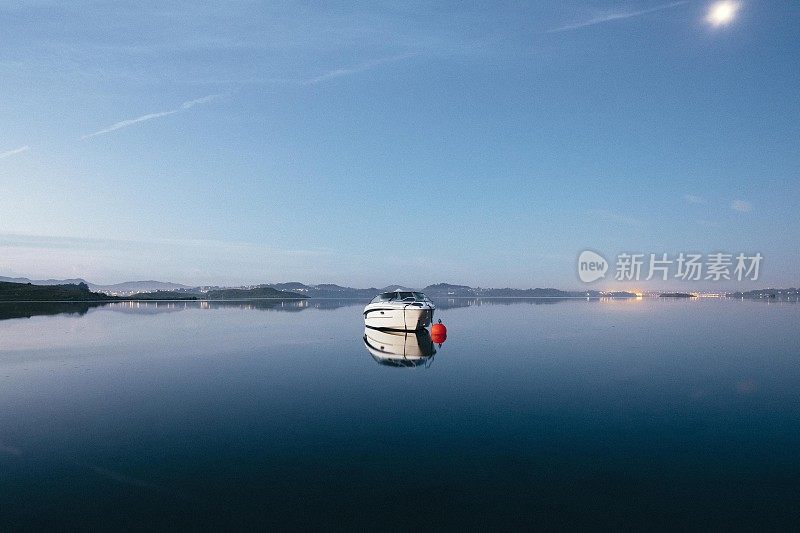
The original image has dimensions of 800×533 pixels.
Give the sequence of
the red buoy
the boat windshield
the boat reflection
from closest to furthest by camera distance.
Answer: the boat reflection
the red buoy
the boat windshield

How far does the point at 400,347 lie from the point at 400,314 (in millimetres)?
8085

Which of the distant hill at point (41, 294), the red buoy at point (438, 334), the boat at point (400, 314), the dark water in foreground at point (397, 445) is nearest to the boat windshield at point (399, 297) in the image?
the boat at point (400, 314)

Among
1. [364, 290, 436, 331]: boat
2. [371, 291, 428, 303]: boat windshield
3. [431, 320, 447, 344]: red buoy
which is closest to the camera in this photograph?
[431, 320, 447, 344]: red buoy

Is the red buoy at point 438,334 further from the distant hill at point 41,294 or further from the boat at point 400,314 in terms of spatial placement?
the distant hill at point 41,294

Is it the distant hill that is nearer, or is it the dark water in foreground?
the dark water in foreground

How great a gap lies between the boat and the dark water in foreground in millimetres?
16339

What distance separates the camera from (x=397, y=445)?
1310 cm

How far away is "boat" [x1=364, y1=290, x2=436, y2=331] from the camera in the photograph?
144 feet

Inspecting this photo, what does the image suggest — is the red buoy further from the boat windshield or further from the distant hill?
the distant hill

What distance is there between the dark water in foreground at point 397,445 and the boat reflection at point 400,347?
2.48m

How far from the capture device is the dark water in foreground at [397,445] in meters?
9.09

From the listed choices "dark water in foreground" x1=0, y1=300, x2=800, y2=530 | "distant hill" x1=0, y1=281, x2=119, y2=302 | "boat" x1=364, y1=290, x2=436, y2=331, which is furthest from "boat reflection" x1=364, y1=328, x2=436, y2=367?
"distant hill" x1=0, y1=281, x2=119, y2=302

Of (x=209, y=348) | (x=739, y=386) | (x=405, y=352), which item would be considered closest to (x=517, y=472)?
(x=739, y=386)

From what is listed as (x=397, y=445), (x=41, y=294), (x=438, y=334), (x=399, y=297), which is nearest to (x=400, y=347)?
(x=438, y=334)
